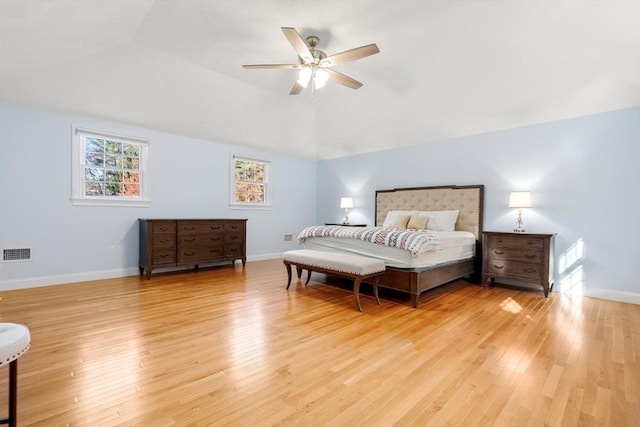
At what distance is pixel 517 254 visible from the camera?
156 inches

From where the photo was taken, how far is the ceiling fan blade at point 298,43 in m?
2.49

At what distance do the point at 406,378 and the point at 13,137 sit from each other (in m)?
5.12

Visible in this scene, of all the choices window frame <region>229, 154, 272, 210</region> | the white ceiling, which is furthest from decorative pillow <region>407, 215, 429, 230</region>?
window frame <region>229, 154, 272, 210</region>

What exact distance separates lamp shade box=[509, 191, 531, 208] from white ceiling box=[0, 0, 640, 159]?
3.57 feet

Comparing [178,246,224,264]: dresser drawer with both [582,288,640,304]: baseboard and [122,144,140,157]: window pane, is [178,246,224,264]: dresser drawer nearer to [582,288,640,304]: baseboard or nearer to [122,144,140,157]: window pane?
[122,144,140,157]: window pane

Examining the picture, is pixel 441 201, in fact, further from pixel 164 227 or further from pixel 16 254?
pixel 16 254

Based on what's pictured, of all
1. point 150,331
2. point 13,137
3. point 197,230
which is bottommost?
point 150,331

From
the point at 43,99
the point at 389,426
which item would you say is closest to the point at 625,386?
the point at 389,426

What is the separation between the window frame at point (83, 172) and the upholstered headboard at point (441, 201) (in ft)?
13.8

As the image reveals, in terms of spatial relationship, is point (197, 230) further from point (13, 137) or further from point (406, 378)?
point (406, 378)

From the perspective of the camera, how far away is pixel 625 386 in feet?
5.84

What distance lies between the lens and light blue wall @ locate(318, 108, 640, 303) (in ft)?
11.8

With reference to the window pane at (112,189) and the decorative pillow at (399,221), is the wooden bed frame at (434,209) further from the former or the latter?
the window pane at (112,189)

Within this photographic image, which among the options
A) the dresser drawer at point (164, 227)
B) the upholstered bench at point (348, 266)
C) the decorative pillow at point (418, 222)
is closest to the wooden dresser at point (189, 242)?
the dresser drawer at point (164, 227)
